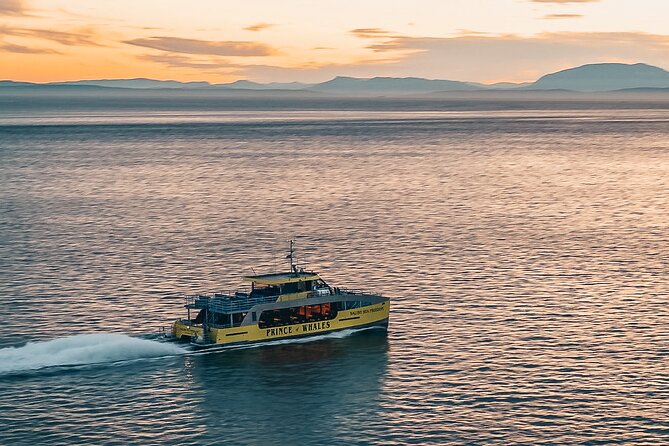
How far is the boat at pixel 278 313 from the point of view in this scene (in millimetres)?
84312

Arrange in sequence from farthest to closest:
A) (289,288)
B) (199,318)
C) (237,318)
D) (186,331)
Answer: (289,288), (199,318), (237,318), (186,331)

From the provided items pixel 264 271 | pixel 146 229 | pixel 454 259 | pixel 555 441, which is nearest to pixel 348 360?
pixel 555 441

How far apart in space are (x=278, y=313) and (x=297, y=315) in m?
1.90

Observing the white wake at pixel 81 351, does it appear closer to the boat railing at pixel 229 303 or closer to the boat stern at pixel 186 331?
the boat stern at pixel 186 331

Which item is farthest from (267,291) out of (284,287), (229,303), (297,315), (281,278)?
(229,303)

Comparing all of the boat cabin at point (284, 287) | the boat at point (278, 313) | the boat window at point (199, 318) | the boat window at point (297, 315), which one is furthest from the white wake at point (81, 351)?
the boat cabin at point (284, 287)

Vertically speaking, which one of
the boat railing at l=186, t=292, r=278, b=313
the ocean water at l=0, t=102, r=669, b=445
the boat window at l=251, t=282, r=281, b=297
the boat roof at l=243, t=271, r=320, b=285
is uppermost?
the boat roof at l=243, t=271, r=320, b=285

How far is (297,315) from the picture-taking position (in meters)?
88.1

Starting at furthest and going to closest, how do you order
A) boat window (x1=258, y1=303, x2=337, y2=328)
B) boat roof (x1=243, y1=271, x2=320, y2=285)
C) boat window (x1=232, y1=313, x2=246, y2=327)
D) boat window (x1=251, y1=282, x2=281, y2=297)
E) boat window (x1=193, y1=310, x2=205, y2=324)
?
boat roof (x1=243, y1=271, x2=320, y2=285)
boat window (x1=251, y1=282, x2=281, y2=297)
boat window (x1=258, y1=303, x2=337, y2=328)
boat window (x1=193, y1=310, x2=205, y2=324)
boat window (x1=232, y1=313, x2=246, y2=327)

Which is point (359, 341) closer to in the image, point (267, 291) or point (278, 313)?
point (278, 313)

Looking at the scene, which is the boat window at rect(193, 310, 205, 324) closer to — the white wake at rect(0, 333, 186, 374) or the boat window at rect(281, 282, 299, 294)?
the white wake at rect(0, 333, 186, 374)

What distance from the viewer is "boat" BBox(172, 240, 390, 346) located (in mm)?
84312

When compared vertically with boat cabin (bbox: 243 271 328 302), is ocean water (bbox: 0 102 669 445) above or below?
below

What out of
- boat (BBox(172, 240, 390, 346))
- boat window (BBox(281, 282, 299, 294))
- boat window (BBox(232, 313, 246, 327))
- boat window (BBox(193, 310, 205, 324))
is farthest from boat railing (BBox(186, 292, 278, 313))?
boat window (BBox(281, 282, 299, 294))
